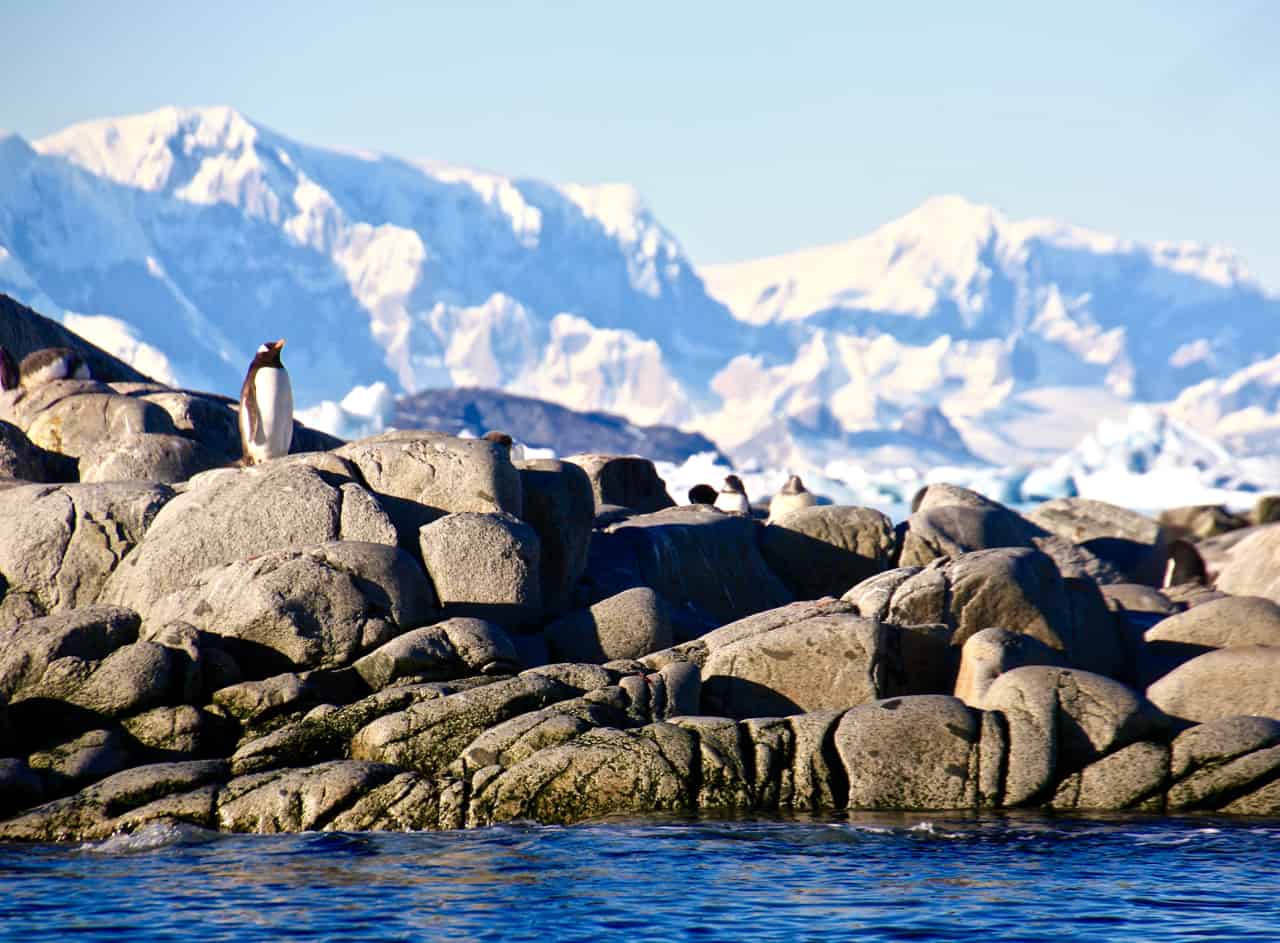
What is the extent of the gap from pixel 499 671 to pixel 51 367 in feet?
31.1

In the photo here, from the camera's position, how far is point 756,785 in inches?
443

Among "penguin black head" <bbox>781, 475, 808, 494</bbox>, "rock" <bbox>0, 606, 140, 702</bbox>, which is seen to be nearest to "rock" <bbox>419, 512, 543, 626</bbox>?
"rock" <bbox>0, 606, 140, 702</bbox>

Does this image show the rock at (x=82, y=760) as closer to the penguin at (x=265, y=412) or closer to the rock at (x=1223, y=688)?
the penguin at (x=265, y=412)

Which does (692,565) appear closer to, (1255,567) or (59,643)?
(59,643)

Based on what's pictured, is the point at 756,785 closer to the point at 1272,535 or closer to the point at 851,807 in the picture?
the point at 851,807

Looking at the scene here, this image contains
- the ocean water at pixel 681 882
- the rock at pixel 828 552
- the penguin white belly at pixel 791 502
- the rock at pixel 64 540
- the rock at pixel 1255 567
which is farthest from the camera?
the penguin white belly at pixel 791 502

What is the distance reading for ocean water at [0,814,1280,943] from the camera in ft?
27.6

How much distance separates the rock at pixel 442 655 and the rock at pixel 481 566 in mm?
948

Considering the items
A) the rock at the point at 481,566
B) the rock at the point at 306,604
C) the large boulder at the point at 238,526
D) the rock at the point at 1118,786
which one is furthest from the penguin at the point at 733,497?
the rock at the point at 1118,786

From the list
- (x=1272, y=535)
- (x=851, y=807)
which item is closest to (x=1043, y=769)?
(x=851, y=807)

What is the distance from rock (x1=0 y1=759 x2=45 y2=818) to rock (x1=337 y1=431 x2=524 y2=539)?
4.23m

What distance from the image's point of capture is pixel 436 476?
15.1m

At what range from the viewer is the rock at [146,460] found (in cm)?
1662

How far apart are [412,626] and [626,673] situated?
1720 millimetres
